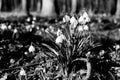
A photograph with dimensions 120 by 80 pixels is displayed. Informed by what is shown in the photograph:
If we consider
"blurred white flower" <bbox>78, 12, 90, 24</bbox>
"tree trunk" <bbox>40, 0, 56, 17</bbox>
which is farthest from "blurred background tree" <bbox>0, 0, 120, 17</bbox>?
"blurred white flower" <bbox>78, 12, 90, 24</bbox>

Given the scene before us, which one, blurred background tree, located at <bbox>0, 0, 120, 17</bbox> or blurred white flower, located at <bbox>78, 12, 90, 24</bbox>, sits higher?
blurred white flower, located at <bbox>78, 12, 90, 24</bbox>

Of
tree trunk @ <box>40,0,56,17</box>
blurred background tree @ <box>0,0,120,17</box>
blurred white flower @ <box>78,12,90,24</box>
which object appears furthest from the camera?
blurred background tree @ <box>0,0,120,17</box>

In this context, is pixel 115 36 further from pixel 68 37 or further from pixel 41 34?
pixel 68 37

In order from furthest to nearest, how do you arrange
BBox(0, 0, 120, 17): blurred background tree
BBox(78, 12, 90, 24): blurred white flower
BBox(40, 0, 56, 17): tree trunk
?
BBox(0, 0, 120, 17): blurred background tree
BBox(40, 0, 56, 17): tree trunk
BBox(78, 12, 90, 24): blurred white flower

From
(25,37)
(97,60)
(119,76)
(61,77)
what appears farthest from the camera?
(25,37)

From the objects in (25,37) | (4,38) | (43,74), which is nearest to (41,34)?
(25,37)

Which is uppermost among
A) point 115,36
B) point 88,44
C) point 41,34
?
point 88,44

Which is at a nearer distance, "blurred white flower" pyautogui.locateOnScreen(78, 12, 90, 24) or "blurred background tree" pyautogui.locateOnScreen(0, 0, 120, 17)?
"blurred white flower" pyautogui.locateOnScreen(78, 12, 90, 24)

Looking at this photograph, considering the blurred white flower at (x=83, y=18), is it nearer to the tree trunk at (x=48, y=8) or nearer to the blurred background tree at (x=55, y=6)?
the blurred background tree at (x=55, y=6)

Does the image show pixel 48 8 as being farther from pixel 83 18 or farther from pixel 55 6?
pixel 83 18

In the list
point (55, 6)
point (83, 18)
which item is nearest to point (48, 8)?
point (55, 6)

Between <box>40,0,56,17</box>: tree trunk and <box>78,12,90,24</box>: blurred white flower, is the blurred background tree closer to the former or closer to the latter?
<box>40,0,56,17</box>: tree trunk
